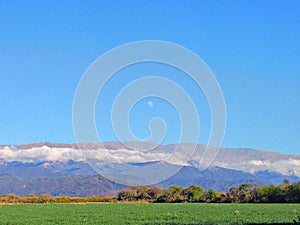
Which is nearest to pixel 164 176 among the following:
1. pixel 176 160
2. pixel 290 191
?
pixel 176 160

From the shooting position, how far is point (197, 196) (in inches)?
3789

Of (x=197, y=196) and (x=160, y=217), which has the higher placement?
(x=197, y=196)

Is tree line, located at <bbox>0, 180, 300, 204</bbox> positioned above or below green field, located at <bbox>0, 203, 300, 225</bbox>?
above

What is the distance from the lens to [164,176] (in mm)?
29469

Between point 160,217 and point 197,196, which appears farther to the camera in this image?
point 197,196

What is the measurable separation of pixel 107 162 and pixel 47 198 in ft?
210

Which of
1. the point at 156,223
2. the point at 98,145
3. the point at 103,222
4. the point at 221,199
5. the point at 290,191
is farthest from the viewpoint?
the point at 221,199

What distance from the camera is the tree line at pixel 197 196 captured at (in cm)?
8538

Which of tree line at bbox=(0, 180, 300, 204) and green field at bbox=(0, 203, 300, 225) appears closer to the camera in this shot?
green field at bbox=(0, 203, 300, 225)

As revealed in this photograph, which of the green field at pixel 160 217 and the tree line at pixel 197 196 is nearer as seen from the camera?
the green field at pixel 160 217

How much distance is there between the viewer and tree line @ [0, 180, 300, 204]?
8538 centimetres

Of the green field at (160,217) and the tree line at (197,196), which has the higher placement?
the tree line at (197,196)

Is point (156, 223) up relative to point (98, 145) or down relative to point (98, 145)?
down

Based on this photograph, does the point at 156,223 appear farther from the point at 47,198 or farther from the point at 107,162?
the point at 47,198
